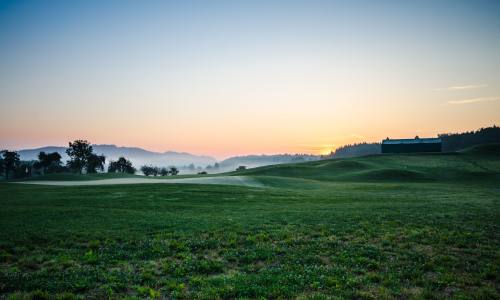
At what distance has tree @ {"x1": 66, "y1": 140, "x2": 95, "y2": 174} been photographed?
137m

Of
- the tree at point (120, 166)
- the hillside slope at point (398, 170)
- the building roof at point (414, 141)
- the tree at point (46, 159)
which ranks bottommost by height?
the hillside slope at point (398, 170)

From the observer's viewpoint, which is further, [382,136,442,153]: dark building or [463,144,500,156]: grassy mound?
[382,136,442,153]: dark building

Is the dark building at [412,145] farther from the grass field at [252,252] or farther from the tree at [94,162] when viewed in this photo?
the tree at [94,162]

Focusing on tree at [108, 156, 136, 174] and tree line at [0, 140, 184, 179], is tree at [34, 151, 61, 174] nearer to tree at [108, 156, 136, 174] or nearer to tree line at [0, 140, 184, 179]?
tree line at [0, 140, 184, 179]

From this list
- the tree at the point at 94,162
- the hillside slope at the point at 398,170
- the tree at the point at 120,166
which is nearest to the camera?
the hillside slope at the point at 398,170

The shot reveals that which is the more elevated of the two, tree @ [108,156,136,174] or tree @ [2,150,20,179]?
tree @ [2,150,20,179]

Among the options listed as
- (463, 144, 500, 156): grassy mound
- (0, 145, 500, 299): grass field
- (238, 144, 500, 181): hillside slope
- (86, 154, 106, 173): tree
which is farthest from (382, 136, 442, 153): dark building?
(86, 154, 106, 173): tree

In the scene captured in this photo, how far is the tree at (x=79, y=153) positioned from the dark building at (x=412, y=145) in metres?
158

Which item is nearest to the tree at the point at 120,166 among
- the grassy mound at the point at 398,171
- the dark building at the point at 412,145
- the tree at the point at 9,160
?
the tree at the point at 9,160

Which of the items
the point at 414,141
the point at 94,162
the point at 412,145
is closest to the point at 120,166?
the point at 94,162

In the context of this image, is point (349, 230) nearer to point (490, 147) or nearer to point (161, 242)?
point (161, 242)

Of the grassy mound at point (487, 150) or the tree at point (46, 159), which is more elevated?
the tree at point (46, 159)

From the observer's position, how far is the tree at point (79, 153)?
136750 mm

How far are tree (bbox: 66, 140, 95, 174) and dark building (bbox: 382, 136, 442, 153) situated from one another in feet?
519
